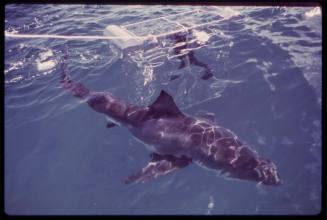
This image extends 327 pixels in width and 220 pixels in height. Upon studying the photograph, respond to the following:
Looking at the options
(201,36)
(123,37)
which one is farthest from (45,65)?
(201,36)

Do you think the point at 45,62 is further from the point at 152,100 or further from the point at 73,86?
the point at 152,100

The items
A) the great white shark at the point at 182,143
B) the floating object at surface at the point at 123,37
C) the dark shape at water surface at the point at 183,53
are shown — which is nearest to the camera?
the great white shark at the point at 182,143

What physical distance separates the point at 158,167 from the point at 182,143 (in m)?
0.76

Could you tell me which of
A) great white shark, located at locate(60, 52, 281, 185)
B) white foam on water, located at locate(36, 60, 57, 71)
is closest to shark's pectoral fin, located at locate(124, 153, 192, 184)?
great white shark, located at locate(60, 52, 281, 185)

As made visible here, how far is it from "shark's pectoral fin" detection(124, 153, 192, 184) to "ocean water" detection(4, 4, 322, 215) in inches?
14.6

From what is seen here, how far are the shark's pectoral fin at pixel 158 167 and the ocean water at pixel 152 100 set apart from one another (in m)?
0.37

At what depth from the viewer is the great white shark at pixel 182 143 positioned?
7.36 metres

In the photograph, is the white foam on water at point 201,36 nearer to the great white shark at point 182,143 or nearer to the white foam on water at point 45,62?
the great white shark at point 182,143

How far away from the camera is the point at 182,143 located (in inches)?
310

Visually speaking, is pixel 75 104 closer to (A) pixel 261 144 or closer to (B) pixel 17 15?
(B) pixel 17 15

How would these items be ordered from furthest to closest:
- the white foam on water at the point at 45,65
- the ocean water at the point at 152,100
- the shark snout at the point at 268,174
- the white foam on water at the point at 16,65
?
the white foam on water at the point at 45,65, the white foam on water at the point at 16,65, the ocean water at the point at 152,100, the shark snout at the point at 268,174

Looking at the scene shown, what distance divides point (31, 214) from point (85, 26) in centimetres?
696

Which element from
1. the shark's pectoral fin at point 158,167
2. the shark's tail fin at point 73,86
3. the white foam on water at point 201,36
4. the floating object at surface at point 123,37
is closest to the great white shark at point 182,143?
the shark's pectoral fin at point 158,167

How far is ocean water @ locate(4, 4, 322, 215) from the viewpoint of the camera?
24.6 ft
